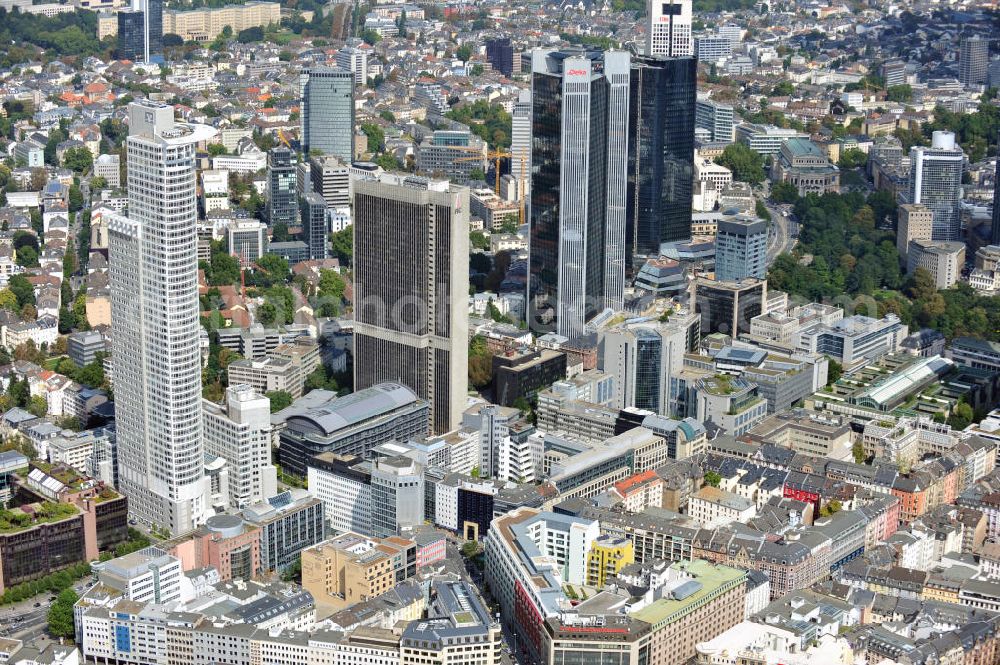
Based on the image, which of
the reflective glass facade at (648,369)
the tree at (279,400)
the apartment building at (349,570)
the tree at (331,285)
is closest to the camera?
the apartment building at (349,570)

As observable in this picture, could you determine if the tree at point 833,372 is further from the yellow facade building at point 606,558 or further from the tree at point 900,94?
the tree at point 900,94

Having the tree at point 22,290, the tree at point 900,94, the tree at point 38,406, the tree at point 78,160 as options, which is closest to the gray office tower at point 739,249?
the tree at point 38,406

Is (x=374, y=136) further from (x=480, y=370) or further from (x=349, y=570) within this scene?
(x=349, y=570)

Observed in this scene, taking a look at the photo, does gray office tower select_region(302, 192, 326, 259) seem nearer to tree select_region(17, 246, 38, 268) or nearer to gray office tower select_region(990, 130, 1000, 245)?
tree select_region(17, 246, 38, 268)

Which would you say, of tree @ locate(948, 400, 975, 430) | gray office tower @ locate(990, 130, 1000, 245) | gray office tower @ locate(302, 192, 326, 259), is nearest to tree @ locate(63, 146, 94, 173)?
gray office tower @ locate(302, 192, 326, 259)

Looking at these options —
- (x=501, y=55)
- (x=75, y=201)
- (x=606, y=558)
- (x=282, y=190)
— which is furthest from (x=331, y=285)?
(x=501, y=55)
